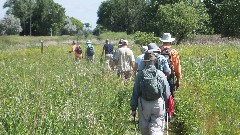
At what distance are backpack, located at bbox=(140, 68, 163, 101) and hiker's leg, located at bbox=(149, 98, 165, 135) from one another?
0.13m

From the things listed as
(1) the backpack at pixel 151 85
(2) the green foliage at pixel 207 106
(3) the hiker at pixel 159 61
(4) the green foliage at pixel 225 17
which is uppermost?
(4) the green foliage at pixel 225 17

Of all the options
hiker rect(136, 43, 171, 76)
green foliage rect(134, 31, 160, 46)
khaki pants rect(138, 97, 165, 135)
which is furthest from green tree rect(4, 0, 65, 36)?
khaki pants rect(138, 97, 165, 135)

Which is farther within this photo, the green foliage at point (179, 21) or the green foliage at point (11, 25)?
the green foliage at point (11, 25)

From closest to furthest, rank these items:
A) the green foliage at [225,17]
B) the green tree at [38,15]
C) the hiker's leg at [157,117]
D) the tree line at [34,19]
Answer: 1. the hiker's leg at [157,117]
2. the green foliage at [225,17]
3. the tree line at [34,19]
4. the green tree at [38,15]

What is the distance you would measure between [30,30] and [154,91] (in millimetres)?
87282

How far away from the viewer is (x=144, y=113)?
23.0ft

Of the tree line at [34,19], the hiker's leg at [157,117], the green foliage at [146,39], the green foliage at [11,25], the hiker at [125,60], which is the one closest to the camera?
the hiker's leg at [157,117]

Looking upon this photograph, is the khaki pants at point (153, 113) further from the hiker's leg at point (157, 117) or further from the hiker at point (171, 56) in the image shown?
the hiker at point (171, 56)

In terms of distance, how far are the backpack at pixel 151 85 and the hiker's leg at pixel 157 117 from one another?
13 cm

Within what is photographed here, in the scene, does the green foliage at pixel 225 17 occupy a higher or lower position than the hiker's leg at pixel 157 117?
higher

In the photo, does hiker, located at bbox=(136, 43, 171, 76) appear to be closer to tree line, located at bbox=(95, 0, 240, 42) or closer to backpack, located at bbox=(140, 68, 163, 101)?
backpack, located at bbox=(140, 68, 163, 101)

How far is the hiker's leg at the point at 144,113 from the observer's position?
6.92 meters

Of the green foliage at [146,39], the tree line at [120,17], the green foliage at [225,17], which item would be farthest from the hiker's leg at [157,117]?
the green foliage at [225,17]

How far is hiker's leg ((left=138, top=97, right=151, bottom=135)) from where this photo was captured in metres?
6.92
